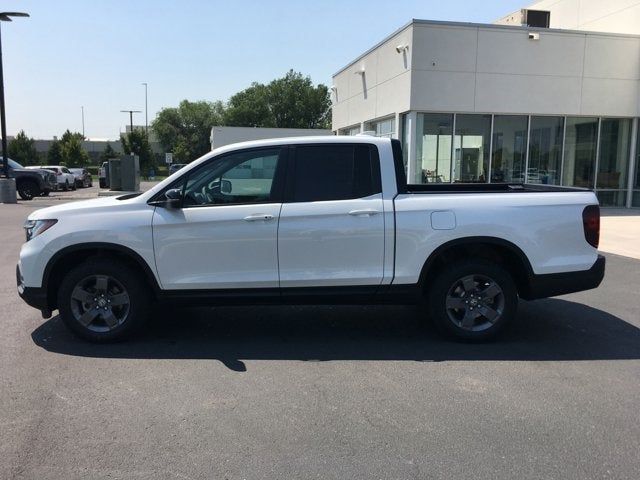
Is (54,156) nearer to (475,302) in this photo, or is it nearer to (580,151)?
(580,151)

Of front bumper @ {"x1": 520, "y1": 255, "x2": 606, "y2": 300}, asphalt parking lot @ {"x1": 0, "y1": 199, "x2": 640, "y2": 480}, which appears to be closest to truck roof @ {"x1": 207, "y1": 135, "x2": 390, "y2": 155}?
asphalt parking lot @ {"x1": 0, "y1": 199, "x2": 640, "y2": 480}

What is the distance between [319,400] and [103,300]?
2.42 m

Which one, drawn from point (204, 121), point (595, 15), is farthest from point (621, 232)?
point (204, 121)

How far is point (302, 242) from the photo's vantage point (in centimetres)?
515

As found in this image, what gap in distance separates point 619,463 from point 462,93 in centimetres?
1462

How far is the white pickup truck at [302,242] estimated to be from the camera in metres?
5.15

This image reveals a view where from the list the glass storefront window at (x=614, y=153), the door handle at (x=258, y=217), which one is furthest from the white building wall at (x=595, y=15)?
the door handle at (x=258, y=217)

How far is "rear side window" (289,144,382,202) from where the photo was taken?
5270 millimetres

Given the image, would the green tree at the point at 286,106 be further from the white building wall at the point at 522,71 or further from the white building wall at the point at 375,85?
the white building wall at the point at 522,71

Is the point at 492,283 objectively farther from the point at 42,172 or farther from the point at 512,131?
the point at 42,172

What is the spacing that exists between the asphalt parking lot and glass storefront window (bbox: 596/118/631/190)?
13535mm

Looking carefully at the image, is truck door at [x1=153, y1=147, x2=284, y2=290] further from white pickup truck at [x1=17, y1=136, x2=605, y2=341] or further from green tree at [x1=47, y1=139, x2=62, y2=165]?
green tree at [x1=47, y1=139, x2=62, y2=165]

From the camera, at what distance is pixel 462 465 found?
10.7 feet

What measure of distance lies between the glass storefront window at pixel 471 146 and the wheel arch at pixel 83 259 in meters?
13.3
